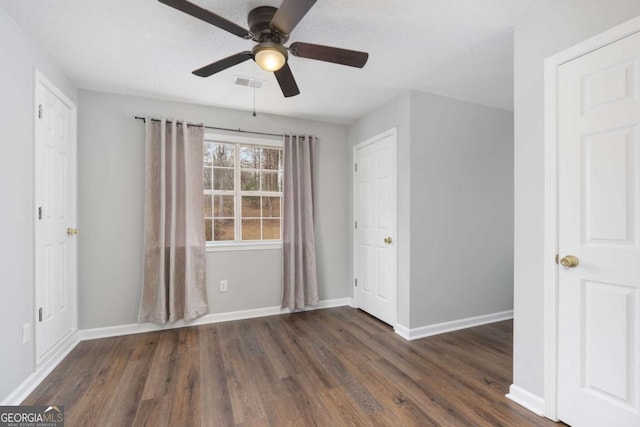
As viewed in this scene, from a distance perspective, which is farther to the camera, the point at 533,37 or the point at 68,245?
the point at 68,245

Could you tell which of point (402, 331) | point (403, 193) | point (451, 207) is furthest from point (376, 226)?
point (402, 331)

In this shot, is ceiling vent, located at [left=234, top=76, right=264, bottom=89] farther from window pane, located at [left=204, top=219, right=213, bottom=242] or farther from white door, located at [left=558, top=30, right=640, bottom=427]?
white door, located at [left=558, top=30, right=640, bottom=427]

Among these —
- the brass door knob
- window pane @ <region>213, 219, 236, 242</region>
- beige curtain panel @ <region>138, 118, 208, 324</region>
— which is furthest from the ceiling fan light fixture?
window pane @ <region>213, 219, 236, 242</region>

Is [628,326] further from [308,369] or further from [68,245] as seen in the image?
[68,245]

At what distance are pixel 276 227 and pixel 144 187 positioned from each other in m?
1.54

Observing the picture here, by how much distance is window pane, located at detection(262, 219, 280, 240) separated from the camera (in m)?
3.79

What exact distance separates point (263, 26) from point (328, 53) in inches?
16.3

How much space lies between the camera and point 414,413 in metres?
1.84

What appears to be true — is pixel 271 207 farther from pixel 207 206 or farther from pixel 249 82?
pixel 249 82

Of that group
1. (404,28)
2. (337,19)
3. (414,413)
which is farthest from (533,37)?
(414,413)

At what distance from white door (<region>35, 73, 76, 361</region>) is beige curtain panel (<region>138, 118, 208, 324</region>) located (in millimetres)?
616

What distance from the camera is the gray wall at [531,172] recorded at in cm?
177

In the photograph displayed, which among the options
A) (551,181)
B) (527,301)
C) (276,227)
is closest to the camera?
(551,181)

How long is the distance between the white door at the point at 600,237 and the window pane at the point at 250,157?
117 inches
